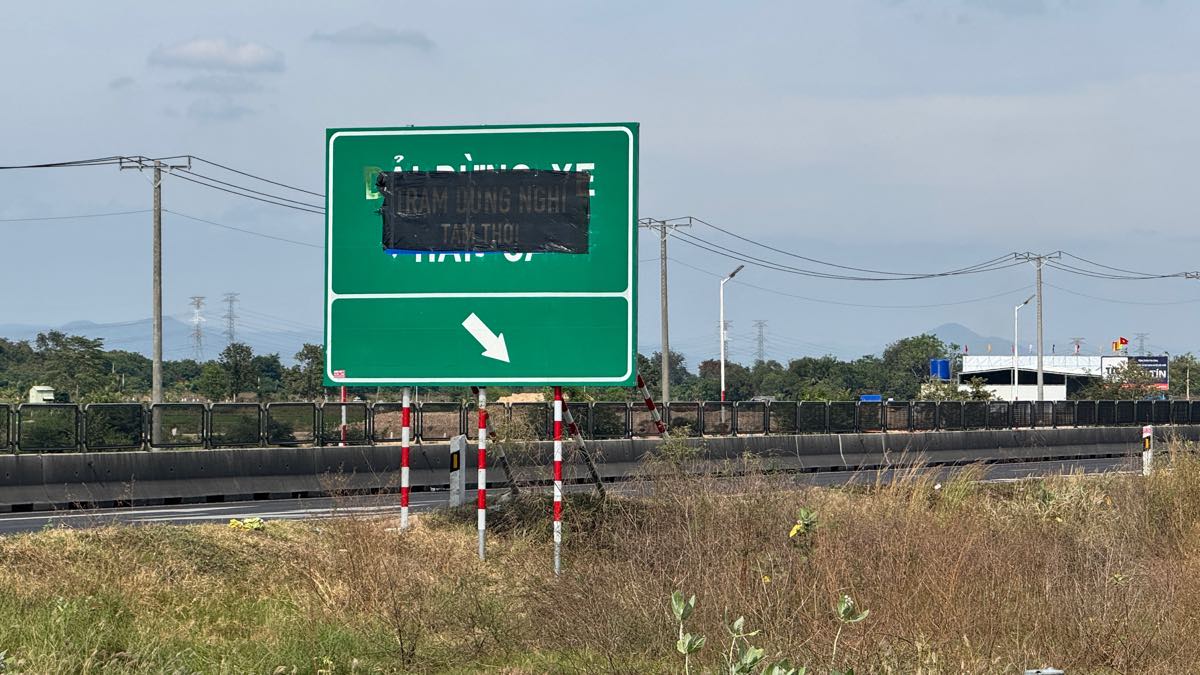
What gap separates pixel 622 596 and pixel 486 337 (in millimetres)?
4961

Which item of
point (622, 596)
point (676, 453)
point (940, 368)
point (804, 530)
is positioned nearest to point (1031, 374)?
point (940, 368)

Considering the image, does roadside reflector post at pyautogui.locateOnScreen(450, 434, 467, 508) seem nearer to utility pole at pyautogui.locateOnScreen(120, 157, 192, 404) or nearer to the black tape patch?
the black tape patch

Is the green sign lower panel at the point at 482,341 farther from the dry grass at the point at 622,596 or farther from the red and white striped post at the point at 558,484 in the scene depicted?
the dry grass at the point at 622,596

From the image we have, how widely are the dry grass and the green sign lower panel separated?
5.27ft

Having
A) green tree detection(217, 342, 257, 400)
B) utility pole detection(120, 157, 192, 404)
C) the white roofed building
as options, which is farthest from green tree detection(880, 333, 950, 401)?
utility pole detection(120, 157, 192, 404)

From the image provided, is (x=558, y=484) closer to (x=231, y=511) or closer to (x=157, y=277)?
(x=231, y=511)

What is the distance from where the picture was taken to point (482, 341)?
47.9 ft

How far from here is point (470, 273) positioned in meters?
14.5

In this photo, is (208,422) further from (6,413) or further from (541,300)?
(541,300)

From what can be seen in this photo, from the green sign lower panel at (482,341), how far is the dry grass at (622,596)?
5.27ft

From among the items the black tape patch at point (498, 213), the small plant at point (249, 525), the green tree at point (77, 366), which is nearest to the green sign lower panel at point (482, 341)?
the black tape patch at point (498, 213)

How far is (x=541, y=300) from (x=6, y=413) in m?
13.8

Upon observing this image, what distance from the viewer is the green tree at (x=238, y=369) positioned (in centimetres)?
8031

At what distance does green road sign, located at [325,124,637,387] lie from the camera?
14.5m
